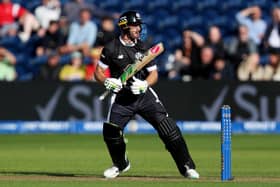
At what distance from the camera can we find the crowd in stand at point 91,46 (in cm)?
1931

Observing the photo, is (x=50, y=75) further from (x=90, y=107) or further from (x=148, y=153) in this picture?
(x=148, y=153)

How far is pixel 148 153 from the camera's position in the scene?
585 inches

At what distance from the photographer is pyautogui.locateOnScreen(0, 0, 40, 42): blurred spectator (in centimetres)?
2059

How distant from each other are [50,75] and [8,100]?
1.23 meters

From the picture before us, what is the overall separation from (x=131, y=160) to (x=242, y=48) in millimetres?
6573

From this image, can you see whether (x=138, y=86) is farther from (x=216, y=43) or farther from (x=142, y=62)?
(x=216, y=43)

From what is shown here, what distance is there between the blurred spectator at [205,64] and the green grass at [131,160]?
161 centimetres

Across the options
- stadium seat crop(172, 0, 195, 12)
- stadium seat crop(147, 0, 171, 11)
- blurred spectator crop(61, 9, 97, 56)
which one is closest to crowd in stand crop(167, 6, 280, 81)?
stadium seat crop(172, 0, 195, 12)

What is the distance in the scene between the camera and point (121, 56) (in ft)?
34.8

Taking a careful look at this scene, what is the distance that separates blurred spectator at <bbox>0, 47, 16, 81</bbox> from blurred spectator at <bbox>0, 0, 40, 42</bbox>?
793 millimetres

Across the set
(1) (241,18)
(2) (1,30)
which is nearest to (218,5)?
(1) (241,18)

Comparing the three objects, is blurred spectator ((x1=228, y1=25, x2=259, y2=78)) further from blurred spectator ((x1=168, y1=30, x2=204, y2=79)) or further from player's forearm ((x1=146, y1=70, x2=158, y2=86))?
player's forearm ((x1=146, y1=70, x2=158, y2=86))

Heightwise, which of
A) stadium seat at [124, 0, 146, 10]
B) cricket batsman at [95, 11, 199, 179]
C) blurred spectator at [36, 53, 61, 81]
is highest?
cricket batsman at [95, 11, 199, 179]

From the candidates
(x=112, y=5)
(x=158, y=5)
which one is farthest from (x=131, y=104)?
(x=112, y=5)
